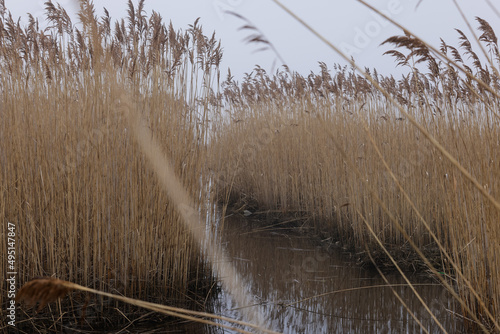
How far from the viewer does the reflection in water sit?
8.48 feet

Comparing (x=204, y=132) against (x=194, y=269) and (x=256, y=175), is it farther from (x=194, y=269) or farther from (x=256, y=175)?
(x=256, y=175)

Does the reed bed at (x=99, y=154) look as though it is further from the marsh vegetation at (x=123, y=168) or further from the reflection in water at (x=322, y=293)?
the reflection in water at (x=322, y=293)

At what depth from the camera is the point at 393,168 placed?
4.01 metres

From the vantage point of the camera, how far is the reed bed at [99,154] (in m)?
2.46

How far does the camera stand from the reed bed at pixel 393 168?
233 centimetres

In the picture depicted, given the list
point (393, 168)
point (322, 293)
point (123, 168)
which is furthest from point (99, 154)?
point (393, 168)

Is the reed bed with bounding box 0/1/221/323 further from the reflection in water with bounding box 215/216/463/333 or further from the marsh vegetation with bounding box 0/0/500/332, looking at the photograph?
the reflection in water with bounding box 215/216/463/333

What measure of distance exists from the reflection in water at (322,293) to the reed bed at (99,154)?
0.60 metres

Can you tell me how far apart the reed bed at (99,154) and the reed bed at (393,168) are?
476 mm

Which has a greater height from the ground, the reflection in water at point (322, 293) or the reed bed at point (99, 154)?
the reed bed at point (99, 154)

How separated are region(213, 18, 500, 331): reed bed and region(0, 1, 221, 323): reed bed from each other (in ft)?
1.56

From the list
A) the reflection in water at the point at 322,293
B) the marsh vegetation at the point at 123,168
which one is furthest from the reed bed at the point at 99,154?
the reflection in water at the point at 322,293

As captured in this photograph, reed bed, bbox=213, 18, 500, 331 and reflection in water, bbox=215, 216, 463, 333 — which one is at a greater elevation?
reed bed, bbox=213, 18, 500, 331

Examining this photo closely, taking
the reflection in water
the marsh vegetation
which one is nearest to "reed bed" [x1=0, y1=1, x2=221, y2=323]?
the marsh vegetation
